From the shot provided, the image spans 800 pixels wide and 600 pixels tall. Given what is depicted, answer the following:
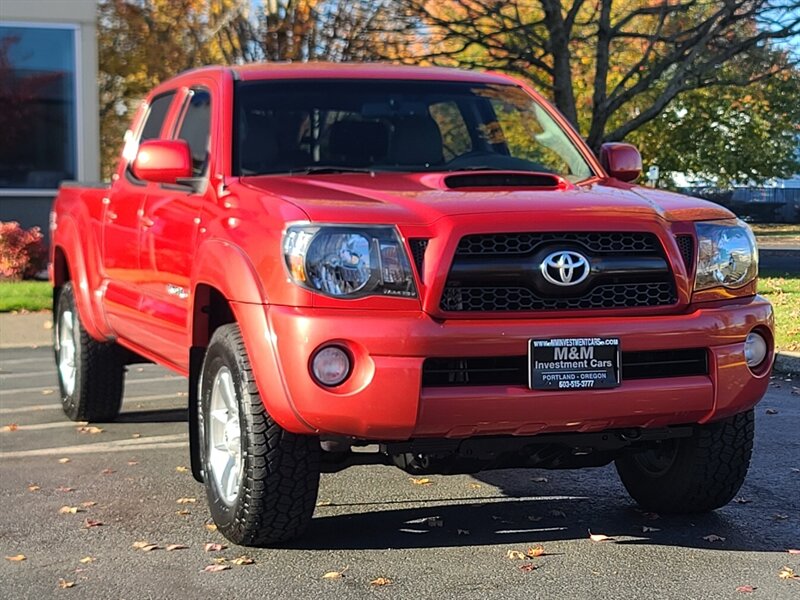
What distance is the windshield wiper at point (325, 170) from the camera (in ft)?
18.6

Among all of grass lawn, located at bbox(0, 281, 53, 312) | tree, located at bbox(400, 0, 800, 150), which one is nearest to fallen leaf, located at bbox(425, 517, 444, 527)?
grass lawn, located at bbox(0, 281, 53, 312)

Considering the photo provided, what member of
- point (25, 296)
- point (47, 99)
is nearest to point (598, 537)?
point (25, 296)

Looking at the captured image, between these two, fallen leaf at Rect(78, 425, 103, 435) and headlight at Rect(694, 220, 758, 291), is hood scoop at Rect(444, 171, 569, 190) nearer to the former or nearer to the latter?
headlight at Rect(694, 220, 758, 291)

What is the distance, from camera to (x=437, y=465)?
501 cm

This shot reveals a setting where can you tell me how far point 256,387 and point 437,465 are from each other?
765 millimetres

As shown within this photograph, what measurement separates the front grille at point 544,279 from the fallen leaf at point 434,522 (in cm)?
128

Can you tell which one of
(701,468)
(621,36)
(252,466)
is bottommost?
(701,468)

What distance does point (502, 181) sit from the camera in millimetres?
5312

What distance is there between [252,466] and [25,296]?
11.1 m

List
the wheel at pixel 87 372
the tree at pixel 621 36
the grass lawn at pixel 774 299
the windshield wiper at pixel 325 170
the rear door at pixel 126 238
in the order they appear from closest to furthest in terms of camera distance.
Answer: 1. the windshield wiper at pixel 325 170
2. the rear door at pixel 126 238
3. the wheel at pixel 87 372
4. the grass lawn at pixel 774 299
5. the tree at pixel 621 36

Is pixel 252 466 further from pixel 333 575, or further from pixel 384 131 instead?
pixel 384 131

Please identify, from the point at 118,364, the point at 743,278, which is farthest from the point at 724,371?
the point at 118,364

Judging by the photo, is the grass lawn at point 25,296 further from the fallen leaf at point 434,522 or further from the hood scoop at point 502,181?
the hood scoop at point 502,181

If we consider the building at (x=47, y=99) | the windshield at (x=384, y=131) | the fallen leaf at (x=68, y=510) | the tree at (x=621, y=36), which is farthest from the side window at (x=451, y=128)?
the building at (x=47, y=99)
